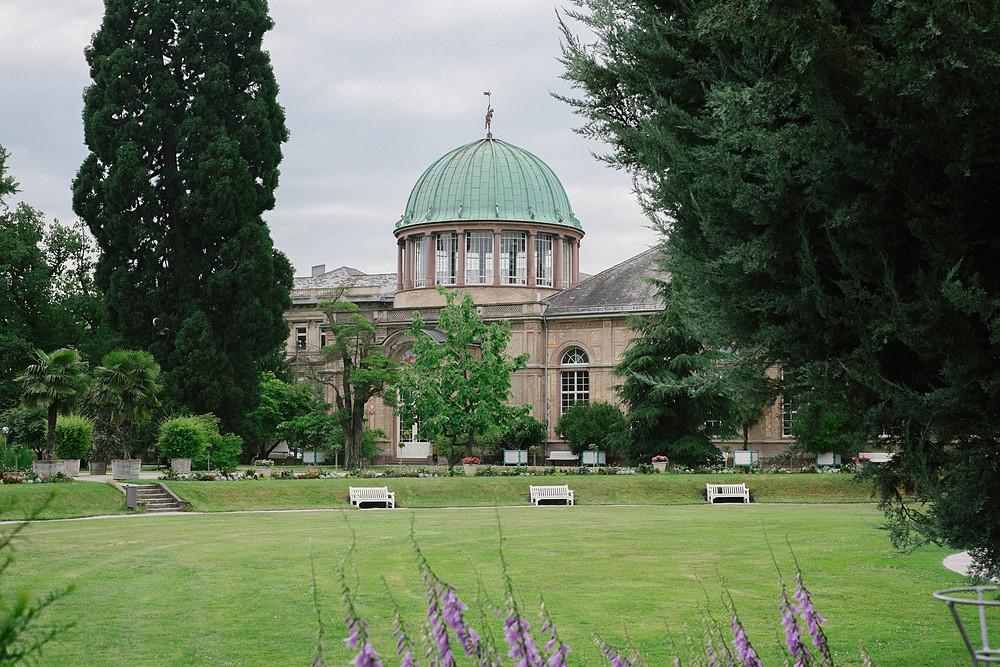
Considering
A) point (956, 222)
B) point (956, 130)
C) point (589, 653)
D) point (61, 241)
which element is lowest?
point (589, 653)

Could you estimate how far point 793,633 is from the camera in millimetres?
4520

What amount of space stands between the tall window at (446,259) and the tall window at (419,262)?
819 millimetres

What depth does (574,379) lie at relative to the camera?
50.6 meters

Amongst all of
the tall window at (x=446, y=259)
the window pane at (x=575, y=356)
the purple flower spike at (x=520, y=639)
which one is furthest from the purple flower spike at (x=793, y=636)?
the tall window at (x=446, y=259)

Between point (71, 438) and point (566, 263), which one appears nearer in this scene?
point (71, 438)

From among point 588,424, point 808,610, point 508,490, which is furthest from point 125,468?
point 808,610

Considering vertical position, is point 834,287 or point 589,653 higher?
point 834,287

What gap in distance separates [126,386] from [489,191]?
29.2 metres

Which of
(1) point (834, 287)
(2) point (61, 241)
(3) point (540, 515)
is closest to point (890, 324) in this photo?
(1) point (834, 287)

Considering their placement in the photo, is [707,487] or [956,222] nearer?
[956,222]

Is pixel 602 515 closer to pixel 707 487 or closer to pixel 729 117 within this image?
pixel 707 487

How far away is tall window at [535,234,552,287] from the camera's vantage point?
54866 mm

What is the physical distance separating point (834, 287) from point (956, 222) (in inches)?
35.0

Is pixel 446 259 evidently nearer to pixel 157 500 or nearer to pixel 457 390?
pixel 457 390
